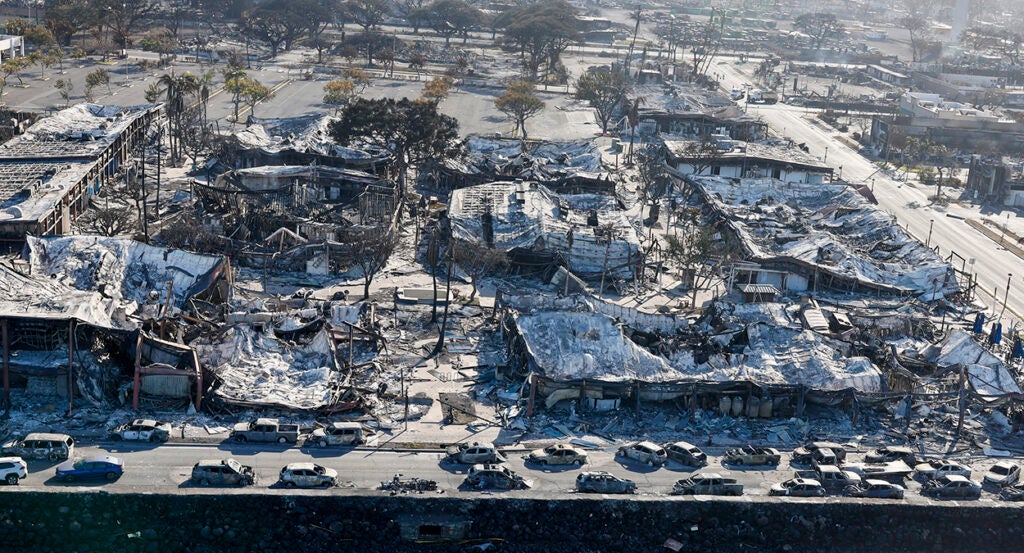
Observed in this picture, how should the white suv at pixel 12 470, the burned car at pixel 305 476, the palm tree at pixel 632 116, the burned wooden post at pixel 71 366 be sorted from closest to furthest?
the white suv at pixel 12 470 < the burned car at pixel 305 476 < the burned wooden post at pixel 71 366 < the palm tree at pixel 632 116

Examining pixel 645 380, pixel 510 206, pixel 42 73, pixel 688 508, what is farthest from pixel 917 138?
pixel 42 73

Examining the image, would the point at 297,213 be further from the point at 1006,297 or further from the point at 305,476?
the point at 1006,297

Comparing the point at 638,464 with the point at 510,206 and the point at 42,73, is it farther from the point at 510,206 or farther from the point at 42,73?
the point at 42,73

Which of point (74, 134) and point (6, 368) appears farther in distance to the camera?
point (74, 134)

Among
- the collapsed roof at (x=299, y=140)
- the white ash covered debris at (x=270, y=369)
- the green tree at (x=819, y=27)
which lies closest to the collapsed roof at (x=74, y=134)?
the collapsed roof at (x=299, y=140)

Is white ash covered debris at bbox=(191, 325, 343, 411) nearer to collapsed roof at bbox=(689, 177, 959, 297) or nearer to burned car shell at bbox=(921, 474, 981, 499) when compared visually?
burned car shell at bbox=(921, 474, 981, 499)

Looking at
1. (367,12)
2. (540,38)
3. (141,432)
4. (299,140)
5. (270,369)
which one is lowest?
(141,432)

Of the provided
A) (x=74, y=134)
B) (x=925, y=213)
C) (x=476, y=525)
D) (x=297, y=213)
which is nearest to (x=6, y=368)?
(x=476, y=525)

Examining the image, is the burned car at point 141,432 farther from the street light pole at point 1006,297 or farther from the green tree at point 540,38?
the green tree at point 540,38
